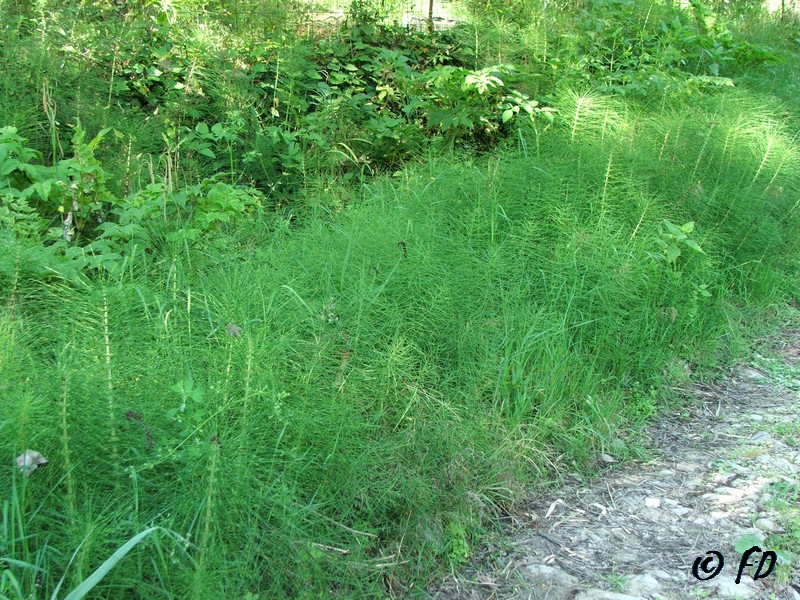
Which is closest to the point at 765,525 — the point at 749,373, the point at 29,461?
the point at 749,373

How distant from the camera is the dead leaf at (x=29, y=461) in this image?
87.6 inches

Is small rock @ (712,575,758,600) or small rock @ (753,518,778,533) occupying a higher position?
small rock @ (753,518,778,533)

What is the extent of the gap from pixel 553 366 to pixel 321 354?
115 cm

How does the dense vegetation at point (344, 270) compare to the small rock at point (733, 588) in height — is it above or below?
above

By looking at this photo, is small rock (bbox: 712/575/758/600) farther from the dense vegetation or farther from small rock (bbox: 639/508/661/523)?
the dense vegetation

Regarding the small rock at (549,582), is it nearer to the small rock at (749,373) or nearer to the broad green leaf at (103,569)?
the broad green leaf at (103,569)

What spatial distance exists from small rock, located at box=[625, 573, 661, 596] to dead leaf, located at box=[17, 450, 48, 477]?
6.33ft

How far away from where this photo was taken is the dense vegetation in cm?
239

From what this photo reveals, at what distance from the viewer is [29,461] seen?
2.23 m

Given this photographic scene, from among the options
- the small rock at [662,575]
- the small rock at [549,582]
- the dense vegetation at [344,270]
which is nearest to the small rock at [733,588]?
the small rock at [662,575]

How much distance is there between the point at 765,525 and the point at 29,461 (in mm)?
2592

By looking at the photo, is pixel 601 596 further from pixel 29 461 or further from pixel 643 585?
pixel 29 461

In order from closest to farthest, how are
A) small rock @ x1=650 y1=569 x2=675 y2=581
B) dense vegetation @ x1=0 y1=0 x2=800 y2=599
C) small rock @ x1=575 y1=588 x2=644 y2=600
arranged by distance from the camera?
dense vegetation @ x1=0 y1=0 x2=800 y2=599, small rock @ x1=575 y1=588 x2=644 y2=600, small rock @ x1=650 y1=569 x2=675 y2=581

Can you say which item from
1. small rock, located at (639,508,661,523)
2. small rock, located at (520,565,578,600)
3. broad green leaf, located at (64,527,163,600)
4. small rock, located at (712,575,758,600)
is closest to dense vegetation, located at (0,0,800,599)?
broad green leaf, located at (64,527,163,600)
